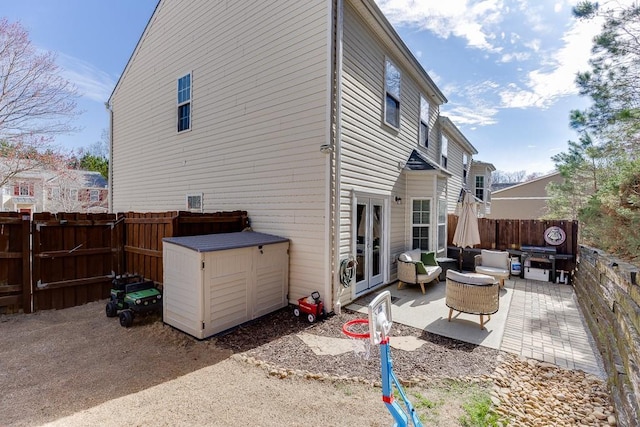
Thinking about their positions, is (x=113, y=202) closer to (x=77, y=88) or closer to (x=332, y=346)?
(x=77, y=88)

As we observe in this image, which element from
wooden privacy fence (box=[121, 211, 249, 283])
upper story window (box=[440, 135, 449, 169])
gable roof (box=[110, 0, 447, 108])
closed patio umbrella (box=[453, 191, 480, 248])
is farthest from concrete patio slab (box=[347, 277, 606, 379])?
upper story window (box=[440, 135, 449, 169])

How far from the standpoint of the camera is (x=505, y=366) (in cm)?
385

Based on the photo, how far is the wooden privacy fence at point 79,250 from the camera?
18.0 ft

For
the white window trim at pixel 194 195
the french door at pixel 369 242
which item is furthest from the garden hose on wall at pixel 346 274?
the white window trim at pixel 194 195

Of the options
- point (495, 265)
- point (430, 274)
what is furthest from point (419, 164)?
point (495, 265)

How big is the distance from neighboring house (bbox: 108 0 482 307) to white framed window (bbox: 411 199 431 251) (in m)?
0.03

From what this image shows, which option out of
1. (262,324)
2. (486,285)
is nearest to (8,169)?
(262,324)

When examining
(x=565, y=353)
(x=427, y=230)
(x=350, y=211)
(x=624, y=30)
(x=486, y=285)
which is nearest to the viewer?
(x=565, y=353)

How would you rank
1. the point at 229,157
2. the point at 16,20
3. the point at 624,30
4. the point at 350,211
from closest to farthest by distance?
the point at 624,30, the point at 350,211, the point at 229,157, the point at 16,20

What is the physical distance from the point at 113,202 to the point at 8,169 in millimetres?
5544

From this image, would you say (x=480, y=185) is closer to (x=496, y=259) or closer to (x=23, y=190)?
(x=496, y=259)

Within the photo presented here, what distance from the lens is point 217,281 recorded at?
475cm

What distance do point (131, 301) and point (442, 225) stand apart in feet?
29.5

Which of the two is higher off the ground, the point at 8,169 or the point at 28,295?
the point at 8,169
